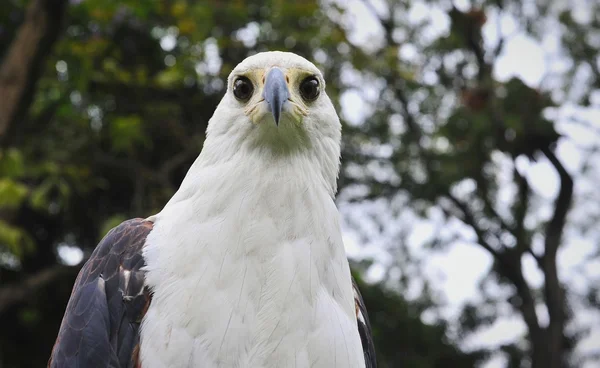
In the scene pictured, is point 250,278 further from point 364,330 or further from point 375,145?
point 375,145

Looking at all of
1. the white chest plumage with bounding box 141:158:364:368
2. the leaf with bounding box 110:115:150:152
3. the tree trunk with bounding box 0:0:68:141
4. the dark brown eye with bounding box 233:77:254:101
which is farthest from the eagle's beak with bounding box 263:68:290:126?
the leaf with bounding box 110:115:150:152

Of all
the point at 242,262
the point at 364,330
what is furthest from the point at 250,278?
the point at 364,330

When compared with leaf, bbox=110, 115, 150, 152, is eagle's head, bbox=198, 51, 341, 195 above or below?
below

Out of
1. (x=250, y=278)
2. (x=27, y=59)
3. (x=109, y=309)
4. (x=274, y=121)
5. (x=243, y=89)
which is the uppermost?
(x=27, y=59)

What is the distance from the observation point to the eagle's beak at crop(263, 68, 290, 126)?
289 centimetres

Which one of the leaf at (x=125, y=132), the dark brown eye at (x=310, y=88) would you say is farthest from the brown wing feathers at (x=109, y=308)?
the leaf at (x=125, y=132)

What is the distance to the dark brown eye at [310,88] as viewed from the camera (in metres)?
3.16

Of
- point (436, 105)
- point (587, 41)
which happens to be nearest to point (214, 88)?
point (436, 105)

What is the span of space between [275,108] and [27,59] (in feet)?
14.6

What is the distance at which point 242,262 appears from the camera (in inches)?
112

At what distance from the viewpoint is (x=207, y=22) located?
838cm

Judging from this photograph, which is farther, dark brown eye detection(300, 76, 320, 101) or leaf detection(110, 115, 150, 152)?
leaf detection(110, 115, 150, 152)

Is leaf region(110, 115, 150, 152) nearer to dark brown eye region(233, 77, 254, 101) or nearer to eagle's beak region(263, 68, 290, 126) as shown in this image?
dark brown eye region(233, 77, 254, 101)

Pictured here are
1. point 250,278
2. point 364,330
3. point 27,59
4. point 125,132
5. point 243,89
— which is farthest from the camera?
point 125,132
